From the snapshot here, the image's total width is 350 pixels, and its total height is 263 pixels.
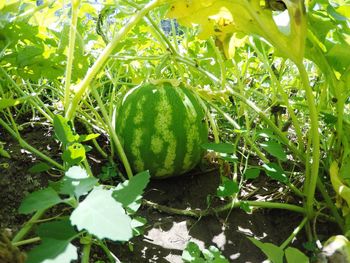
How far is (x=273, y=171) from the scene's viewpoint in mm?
1084

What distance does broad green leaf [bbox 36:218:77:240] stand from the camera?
557 millimetres

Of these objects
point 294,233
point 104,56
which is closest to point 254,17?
point 104,56

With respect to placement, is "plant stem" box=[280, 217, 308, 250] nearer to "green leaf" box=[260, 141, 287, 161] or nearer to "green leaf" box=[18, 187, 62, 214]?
"green leaf" box=[260, 141, 287, 161]

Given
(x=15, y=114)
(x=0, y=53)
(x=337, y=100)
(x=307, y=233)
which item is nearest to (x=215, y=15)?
(x=337, y=100)

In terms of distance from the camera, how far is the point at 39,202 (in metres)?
0.56

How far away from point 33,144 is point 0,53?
647 millimetres

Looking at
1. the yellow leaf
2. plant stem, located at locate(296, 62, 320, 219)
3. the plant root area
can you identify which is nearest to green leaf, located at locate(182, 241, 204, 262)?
the plant root area

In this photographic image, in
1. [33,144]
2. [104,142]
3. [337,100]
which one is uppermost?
[337,100]

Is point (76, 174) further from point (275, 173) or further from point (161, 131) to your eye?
point (161, 131)

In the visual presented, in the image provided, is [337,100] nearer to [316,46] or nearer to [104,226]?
[316,46]

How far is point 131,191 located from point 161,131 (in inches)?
32.2

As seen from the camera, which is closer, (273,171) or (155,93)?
(273,171)

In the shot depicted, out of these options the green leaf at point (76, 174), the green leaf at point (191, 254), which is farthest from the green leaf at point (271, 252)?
the green leaf at point (76, 174)

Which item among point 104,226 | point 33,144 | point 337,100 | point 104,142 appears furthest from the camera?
point 104,142
